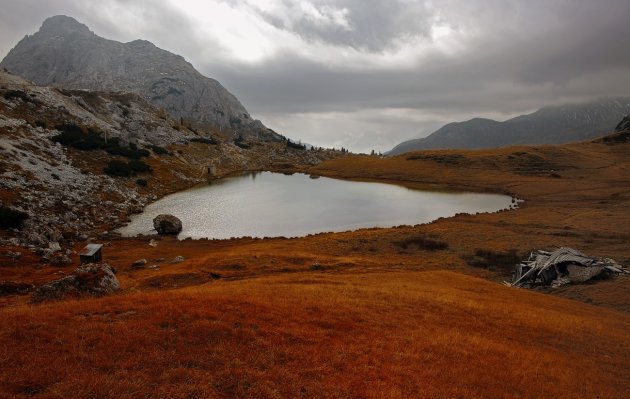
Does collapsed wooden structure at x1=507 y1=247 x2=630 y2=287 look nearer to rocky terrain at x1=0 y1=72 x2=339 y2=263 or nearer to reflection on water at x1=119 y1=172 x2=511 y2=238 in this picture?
reflection on water at x1=119 y1=172 x2=511 y2=238

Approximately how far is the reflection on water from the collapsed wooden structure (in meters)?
35.5

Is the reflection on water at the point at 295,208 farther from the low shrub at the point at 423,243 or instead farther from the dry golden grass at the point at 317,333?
the dry golden grass at the point at 317,333

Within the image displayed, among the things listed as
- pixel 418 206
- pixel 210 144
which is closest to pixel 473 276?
pixel 418 206

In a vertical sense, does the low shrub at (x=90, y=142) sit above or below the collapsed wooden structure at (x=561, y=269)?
above

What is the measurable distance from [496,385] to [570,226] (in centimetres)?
6301

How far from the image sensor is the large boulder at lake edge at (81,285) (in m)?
23.5

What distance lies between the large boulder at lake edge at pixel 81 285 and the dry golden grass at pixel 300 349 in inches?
171

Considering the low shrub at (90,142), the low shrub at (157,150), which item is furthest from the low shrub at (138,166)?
the low shrub at (157,150)

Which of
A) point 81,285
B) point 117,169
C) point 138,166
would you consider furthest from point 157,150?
point 81,285

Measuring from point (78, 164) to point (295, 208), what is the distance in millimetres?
52751

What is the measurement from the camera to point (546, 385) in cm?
1814

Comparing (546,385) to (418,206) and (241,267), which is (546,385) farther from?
(418,206)

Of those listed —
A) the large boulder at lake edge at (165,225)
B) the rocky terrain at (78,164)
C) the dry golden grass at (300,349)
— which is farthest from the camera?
the large boulder at lake edge at (165,225)

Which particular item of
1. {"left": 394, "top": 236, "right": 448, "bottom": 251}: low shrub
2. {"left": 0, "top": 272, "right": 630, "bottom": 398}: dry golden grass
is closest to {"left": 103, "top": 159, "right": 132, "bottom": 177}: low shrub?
{"left": 394, "top": 236, "right": 448, "bottom": 251}: low shrub
